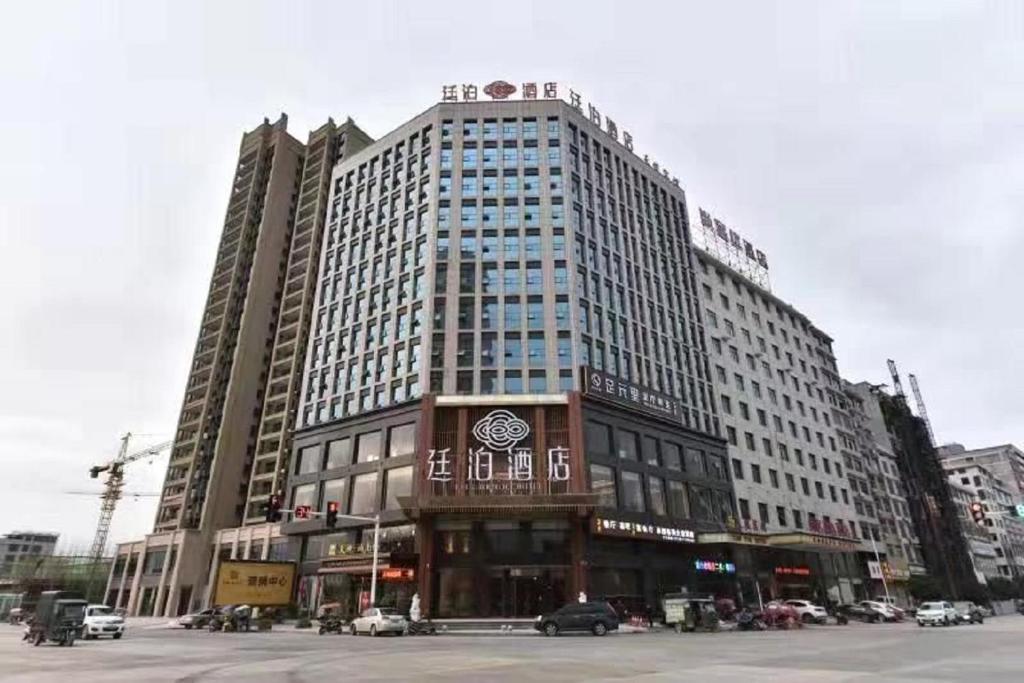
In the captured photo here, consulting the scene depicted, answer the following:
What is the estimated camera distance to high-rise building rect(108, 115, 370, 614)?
76.8 meters

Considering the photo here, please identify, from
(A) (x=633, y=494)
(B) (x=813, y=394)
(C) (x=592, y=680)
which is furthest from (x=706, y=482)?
(C) (x=592, y=680)

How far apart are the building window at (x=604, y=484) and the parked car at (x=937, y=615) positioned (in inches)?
899

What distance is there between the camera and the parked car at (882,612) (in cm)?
5134

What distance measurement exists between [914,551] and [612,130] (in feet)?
242

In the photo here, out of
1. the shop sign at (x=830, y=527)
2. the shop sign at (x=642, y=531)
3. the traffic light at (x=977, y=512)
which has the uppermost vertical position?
the shop sign at (x=830, y=527)

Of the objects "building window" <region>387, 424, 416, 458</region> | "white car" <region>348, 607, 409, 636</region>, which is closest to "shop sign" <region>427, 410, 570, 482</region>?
"building window" <region>387, 424, 416, 458</region>

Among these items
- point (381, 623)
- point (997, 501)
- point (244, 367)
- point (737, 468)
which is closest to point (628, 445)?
point (737, 468)

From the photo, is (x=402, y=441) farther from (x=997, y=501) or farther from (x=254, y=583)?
(x=997, y=501)

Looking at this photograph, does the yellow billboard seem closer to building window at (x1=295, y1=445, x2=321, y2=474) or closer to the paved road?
building window at (x1=295, y1=445, x2=321, y2=474)

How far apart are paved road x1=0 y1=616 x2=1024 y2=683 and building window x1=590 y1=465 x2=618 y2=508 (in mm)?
21502

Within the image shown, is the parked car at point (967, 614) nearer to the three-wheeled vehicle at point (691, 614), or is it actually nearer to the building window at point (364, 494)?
the three-wheeled vehicle at point (691, 614)

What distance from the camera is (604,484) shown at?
156 ft

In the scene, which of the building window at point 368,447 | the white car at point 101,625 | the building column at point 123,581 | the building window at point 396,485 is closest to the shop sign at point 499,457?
the building window at point 396,485

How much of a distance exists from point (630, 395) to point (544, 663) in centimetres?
3652
